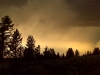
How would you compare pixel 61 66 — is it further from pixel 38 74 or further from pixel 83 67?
pixel 38 74

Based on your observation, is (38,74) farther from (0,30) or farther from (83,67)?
(0,30)

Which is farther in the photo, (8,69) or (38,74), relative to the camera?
(8,69)

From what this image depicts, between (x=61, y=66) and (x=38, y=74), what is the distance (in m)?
5.73

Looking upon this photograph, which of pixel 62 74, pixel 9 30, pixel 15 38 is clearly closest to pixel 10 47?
pixel 9 30

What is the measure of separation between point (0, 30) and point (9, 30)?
2588mm

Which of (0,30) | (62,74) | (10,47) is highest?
(0,30)

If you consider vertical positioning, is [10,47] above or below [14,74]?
above

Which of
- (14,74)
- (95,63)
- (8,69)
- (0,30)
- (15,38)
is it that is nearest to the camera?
(14,74)

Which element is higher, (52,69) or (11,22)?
(11,22)

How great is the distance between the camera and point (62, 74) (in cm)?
3228

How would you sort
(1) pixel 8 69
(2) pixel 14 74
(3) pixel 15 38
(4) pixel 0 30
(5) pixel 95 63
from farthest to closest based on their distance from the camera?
(3) pixel 15 38 < (4) pixel 0 30 < (5) pixel 95 63 < (1) pixel 8 69 < (2) pixel 14 74

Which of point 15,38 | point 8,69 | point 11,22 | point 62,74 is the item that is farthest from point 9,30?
point 62,74

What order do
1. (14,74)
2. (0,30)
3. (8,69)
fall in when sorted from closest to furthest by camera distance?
(14,74), (8,69), (0,30)

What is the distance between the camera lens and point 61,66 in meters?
36.6
